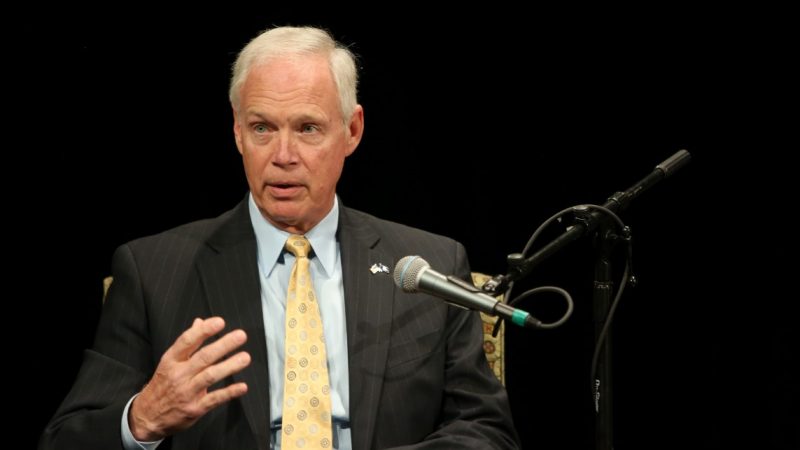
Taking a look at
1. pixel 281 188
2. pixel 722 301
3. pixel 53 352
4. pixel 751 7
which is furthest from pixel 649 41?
pixel 53 352

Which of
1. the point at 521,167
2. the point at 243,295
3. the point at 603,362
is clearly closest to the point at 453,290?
the point at 603,362

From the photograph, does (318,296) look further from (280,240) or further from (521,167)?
(521,167)

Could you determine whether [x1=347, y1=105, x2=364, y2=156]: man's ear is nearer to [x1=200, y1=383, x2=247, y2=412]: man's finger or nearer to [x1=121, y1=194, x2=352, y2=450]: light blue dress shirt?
[x1=121, y1=194, x2=352, y2=450]: light blue dress shirt

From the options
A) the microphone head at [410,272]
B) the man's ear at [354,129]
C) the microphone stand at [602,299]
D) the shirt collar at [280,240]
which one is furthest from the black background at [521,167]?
the microphone head at [410,272]

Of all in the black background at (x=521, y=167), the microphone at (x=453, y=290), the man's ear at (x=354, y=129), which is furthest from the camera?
the black background at (x=521, y=167)

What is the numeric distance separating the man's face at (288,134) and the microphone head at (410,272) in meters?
0.63

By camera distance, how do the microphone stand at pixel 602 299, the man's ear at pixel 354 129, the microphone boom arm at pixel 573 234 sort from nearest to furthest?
the microphone boom arm at pixel 573 234, the microphone stand at pixel 602 299, the man's ear at pixel 354 129

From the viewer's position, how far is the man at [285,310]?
8.05ft

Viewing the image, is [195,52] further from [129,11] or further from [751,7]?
[751,7]

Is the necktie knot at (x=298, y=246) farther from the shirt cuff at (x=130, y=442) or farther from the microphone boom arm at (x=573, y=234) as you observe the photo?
the microphone boom arm at (x=573, y=234)

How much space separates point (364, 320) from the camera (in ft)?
8.55

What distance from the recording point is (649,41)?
3.35 m

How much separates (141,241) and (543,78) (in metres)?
1.53

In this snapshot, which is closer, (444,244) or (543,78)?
(444,244)
